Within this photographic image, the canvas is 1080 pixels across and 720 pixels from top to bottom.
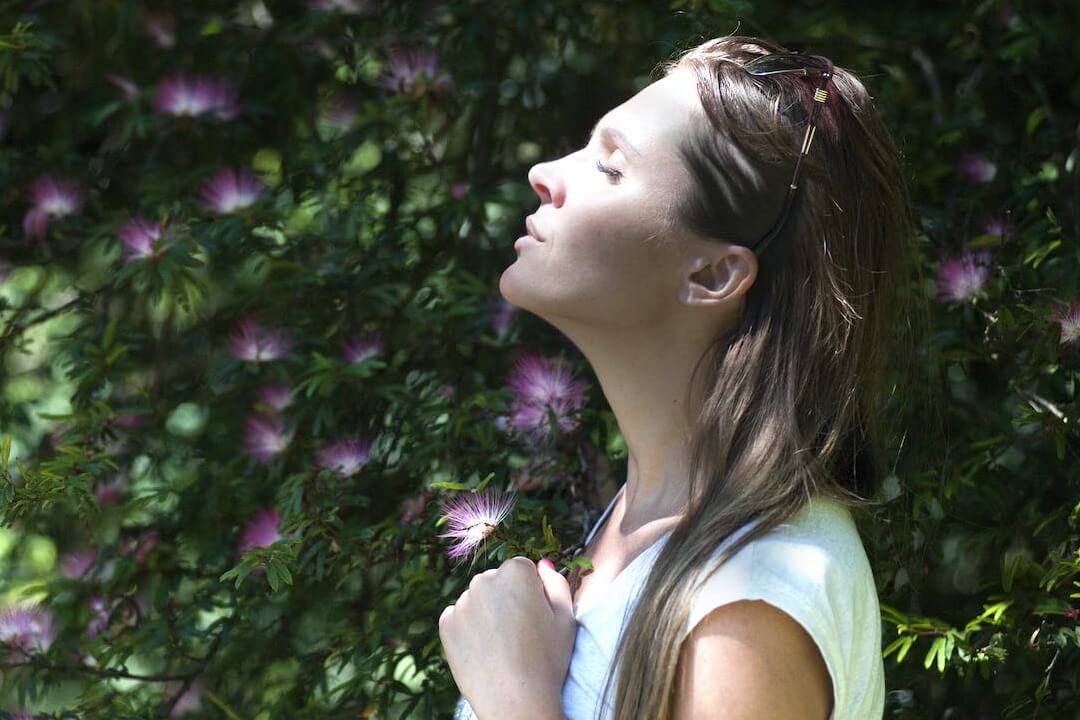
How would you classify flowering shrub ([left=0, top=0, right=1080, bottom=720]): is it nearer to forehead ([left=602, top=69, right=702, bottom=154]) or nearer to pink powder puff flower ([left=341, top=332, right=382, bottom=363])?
pink powder puff flower ([left=341, top=332, right=382, bottom=363])

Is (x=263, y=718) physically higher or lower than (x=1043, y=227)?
lower

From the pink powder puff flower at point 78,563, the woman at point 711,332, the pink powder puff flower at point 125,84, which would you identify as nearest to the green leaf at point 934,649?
the woman at point 711,332

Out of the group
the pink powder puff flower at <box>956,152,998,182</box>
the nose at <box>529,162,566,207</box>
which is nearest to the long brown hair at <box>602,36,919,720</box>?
the nose at <box>529,162,566,207</box>

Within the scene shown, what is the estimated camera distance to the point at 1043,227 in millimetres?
1936

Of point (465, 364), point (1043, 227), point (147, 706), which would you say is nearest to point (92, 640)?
point (147, 706)

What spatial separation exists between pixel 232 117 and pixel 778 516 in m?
1.49

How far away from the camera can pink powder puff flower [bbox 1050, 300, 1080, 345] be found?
1788mm

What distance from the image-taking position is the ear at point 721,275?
1311mm

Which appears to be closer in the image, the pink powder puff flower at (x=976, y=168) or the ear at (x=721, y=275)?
the ear at (x=721, y=275)

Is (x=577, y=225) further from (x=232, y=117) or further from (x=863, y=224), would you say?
(x=232, y=117)

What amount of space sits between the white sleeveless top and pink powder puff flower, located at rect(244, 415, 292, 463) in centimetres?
89

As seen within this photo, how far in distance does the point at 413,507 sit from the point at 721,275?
30.4 inches

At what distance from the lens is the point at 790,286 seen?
1314mm

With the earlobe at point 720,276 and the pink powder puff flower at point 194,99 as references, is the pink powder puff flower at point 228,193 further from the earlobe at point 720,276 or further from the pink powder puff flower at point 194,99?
the earlobe at point 720,276
